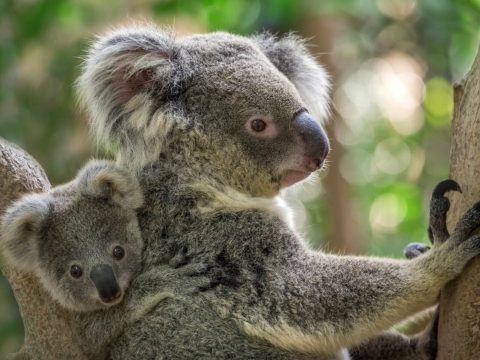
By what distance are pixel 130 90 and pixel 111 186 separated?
0.52 meters

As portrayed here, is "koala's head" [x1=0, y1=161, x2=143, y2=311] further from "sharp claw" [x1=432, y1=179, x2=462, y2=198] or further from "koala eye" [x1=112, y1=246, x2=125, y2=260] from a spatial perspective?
"sharp claw" [x1=432, y1=179, x2=462, y2=198]

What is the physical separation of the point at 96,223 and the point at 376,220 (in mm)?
7561

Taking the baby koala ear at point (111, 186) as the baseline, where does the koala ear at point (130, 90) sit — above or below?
above

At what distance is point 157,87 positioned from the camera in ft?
11.1

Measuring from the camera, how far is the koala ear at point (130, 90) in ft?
10.9

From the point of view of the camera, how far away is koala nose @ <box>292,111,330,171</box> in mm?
3195

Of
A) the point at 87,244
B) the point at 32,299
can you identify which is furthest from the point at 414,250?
the point at 32,299

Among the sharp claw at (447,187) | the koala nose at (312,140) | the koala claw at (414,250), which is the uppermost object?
the sharp claw at (447,187)

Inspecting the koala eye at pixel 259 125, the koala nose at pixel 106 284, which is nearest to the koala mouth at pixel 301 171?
the koala eye at pixel 259 125

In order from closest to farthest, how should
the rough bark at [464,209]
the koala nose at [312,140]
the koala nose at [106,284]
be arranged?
the rough bark at [464,209]
the koala nose at [106,284]
the koala nose at [312,140]

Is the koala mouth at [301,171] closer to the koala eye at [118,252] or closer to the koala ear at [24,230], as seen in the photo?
the koala eye at [118,252]

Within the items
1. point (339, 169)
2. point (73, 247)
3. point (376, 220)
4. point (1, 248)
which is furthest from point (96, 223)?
point (376, 220)

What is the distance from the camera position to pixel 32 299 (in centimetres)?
300

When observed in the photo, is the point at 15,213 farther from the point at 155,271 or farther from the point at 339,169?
the point at 339,169
